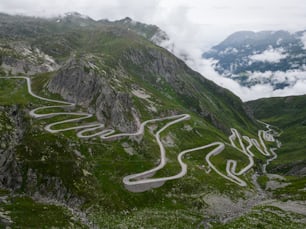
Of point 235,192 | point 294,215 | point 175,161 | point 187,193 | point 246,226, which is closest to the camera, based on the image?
point 246,226

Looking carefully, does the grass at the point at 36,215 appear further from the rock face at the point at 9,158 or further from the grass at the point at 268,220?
the grass at the point at 268,220

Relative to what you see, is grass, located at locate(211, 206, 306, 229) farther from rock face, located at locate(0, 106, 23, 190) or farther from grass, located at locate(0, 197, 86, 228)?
rock face, located at locate(0, 106, 23, 190)

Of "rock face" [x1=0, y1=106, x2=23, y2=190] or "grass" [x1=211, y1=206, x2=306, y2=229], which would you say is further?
"rock face" [x1=0, y1=106, x2=23, y2=190]

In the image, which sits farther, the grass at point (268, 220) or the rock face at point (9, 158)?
the rock face at point (9, 158)

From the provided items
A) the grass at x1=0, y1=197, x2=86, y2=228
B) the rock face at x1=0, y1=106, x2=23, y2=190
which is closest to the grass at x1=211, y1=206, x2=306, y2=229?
the grass at x1=0, y1=197, x2=86, y2=228

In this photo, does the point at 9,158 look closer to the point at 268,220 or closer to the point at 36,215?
the point at 36,215

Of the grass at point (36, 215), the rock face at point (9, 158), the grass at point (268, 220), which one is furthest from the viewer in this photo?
the rock face at point (9, 158)

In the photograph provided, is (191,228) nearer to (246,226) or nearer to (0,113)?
(246,226)

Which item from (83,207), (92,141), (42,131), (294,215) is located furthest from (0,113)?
(294,215)

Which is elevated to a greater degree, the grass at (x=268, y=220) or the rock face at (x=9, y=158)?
the rock face at (x=9, y=158)

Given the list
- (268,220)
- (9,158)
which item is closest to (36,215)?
(9,158)

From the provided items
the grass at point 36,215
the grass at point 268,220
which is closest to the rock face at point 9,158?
the grass at point 36,215
